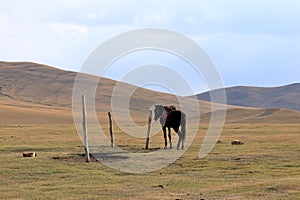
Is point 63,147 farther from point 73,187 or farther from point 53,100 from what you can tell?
point 53,100

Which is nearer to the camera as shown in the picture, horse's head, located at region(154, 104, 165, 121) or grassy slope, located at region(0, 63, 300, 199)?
grassy slope, located at region(0, 63, 300, 199)

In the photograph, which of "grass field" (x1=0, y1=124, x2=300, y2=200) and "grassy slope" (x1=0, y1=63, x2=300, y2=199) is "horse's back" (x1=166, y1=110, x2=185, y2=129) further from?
"grass field" (x1=0, y1=124, x2=300, y2=200)

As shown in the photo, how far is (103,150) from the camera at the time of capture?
1389 inches

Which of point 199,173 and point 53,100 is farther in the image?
point 53,100

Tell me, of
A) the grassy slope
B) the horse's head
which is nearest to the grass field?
the grassy slope

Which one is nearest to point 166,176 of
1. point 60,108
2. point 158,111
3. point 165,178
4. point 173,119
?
point 165,178

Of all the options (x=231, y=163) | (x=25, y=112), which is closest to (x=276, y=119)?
(x=25, y=112)

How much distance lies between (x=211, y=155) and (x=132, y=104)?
15078 cm

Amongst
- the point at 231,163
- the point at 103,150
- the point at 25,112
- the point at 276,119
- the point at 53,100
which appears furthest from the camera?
the point at 53,100

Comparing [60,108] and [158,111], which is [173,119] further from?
[60,108]

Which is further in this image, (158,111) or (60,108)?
(60,108)

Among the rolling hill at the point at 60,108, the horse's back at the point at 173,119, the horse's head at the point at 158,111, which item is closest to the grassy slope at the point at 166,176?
the horse's back at the point at 173,119

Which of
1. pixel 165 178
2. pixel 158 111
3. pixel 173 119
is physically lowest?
pixel 165 178

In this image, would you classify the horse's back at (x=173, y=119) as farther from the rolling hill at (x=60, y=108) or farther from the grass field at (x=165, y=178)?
the rolling hill at (x=60, y=108)
